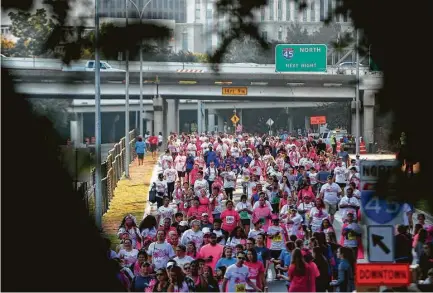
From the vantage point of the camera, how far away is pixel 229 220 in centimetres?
1780

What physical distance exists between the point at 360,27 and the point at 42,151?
1368 millimetres

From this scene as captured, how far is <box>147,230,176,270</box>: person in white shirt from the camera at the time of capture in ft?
46.1

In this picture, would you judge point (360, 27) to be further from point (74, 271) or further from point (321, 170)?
point (321, 170)

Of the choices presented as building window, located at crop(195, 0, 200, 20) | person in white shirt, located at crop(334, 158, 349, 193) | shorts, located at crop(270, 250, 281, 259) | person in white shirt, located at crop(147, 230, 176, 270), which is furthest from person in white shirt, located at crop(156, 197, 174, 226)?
building window, located at crop(195, 0, 200, 20)

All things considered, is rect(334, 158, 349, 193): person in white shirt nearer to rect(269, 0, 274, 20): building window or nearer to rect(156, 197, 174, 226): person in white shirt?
rect(156, 197, 174, 226): person in white shirt

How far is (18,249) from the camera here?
4.16 m

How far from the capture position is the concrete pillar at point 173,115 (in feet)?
258

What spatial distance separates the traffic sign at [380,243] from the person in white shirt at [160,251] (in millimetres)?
4203

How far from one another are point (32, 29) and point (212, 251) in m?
10.3

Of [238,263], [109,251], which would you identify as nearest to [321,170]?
[238,263]

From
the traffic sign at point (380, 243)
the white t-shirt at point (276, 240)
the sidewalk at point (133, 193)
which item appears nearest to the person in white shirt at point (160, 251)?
the white t-shirt at point (276, 240)

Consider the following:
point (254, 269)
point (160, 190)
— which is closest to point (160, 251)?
point (254, 269)

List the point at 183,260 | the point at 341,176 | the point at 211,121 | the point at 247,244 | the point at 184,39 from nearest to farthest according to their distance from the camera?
the point at 184,39 < the point at 183,260 < the point at 247,244 < the point at 341,176 < the point at 211,121

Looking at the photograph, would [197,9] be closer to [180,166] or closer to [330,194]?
[330,194]
